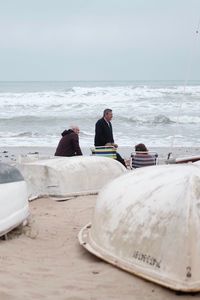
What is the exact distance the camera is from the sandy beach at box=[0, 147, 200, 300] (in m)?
4.20

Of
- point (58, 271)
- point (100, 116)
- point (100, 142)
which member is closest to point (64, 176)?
point (100, 142)

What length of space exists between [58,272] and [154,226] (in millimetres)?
1006

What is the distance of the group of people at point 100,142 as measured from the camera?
373 inches

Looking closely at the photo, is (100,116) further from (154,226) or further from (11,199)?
(154,226)

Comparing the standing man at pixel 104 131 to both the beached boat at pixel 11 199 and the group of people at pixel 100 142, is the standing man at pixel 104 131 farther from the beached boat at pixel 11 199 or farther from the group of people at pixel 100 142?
the beached boat at pixel 11 199

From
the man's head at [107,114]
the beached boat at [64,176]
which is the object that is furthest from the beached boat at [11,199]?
the man's head at [107,114]

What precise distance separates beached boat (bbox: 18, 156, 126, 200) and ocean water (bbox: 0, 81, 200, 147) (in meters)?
2.19

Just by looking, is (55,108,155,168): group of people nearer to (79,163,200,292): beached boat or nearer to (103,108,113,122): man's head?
(103,108,113,122): man's head

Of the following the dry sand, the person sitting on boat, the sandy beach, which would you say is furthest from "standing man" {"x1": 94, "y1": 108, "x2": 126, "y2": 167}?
the dry sand

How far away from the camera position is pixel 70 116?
29.7 meters

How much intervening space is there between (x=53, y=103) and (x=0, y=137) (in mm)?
17871

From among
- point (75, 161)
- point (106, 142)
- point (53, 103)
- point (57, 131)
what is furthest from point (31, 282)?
point (53, 103)

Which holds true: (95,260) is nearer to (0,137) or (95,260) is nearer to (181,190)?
(181,190)

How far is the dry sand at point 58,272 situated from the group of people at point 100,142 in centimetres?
321
